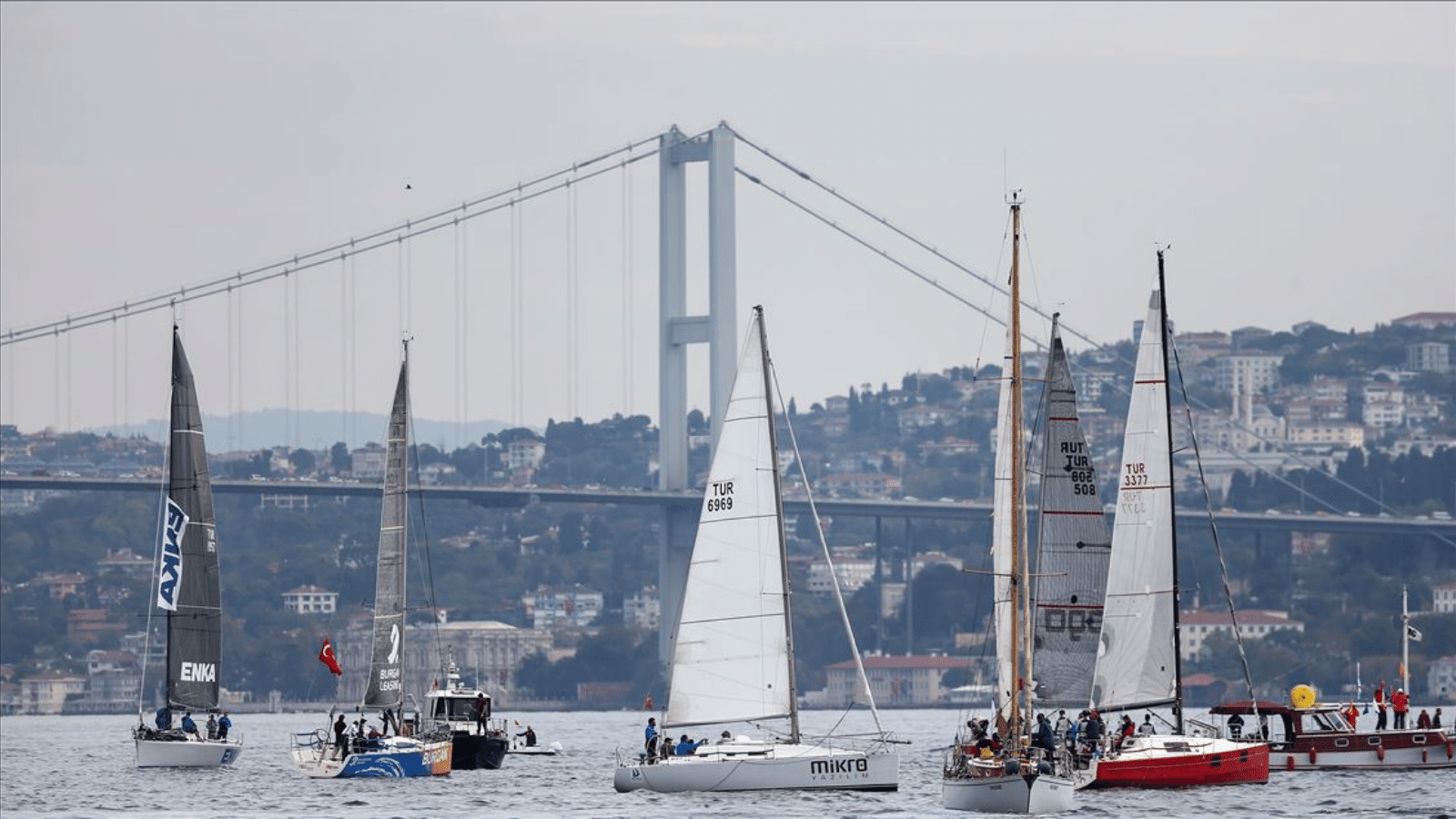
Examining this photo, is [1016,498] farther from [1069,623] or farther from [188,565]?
[188,565]

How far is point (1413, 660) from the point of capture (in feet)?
288

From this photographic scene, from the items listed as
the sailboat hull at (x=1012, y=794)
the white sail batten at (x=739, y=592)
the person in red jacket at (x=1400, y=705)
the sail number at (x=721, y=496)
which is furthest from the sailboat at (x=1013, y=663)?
the person in red jacket at (x=1400, y=705)

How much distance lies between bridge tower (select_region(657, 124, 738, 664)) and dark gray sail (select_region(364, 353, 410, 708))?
95.1 ft

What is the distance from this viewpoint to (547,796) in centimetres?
3347

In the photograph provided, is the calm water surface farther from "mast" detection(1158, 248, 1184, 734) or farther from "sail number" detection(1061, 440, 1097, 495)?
"sail number" detection(1061, 440, 1097, 495)

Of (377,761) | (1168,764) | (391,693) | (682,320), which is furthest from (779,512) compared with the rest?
(682,320)

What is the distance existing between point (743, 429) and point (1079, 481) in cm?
371

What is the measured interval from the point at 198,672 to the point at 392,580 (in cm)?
347

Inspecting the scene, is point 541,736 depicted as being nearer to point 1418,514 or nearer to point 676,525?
point 676,525

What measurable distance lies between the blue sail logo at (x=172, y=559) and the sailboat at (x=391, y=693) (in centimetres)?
295

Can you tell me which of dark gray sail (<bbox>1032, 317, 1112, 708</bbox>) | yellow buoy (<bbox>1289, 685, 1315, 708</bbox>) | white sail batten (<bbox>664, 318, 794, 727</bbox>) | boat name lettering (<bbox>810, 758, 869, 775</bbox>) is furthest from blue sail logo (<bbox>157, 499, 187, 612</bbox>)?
yellow buoy (<bbox>1289, 685, 1315, 708</bbox>)

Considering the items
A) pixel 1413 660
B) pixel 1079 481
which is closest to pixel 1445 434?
→ pixel 1413 660

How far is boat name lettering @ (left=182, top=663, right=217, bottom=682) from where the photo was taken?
40.3 metres

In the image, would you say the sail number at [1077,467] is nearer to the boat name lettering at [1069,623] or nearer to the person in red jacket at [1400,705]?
the boat name lettering at [1069,623]
